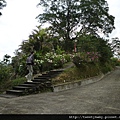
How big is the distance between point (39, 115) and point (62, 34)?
24.1 m

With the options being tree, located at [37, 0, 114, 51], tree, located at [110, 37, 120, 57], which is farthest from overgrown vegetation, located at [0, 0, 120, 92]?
tree, located at [110, 37, 120, 57]

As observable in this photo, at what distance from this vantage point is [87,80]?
45.0 ft

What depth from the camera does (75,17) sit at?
30.1 m

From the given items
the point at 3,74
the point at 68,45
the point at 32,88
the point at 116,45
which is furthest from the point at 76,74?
the point at 116,45

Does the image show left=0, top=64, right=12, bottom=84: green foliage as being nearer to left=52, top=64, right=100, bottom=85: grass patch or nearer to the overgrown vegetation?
the overgrown vegetation

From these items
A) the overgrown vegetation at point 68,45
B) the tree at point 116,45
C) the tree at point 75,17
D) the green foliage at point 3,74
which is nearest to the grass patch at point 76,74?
the overgrown vegetation at point 68,45

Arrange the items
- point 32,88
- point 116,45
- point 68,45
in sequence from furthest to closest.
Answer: point 116,45 → point 68,45 → point 32,88

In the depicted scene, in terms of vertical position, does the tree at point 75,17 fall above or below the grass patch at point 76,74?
above

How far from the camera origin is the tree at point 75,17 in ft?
93.7

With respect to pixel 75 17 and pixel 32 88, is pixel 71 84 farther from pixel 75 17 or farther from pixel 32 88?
pixel 75 17

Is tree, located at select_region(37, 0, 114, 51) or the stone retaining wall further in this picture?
tree, located at select_region(37, 0, 114, 51)

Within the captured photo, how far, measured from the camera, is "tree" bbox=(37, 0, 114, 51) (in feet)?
93.7

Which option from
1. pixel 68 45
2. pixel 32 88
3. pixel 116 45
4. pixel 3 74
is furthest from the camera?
pixel 116 45

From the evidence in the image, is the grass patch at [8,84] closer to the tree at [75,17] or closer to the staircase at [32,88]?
the staircase at [32,88]
